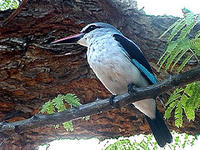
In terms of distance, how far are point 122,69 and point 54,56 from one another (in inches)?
44.2

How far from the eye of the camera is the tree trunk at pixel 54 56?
344 centimetres

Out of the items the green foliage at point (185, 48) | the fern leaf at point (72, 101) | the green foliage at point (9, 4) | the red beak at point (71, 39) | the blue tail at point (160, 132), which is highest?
the green foliage at point (185, 48)

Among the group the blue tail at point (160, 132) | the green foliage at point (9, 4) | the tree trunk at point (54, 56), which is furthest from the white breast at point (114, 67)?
the green foliage at point (9, 4)

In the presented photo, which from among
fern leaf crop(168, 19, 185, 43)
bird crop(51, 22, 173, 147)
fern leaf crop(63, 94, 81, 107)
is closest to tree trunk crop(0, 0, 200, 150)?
bird crop(51, 22, 173, 147)

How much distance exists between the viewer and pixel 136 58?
2.76 m

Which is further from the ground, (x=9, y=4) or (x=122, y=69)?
(x=122, y=69)

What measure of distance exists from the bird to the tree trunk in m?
0.67

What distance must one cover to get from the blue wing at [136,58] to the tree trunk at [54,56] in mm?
730

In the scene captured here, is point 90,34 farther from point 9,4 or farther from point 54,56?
point 9,4

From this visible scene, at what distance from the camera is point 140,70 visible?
105 inches

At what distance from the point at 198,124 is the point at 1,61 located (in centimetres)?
220

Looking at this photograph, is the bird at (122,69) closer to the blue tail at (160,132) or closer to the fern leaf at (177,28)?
the blue tail at (160,132)

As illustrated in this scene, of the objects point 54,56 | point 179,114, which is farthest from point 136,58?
point 54,56

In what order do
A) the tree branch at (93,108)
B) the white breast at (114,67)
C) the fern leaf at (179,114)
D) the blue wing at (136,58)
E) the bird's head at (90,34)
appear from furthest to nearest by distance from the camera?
the bird's head at (90,34) < the blue wing at (136,58) < the white breast at (114,67) < the fern leaf at (179,114) < the tree branch at (93,108)
